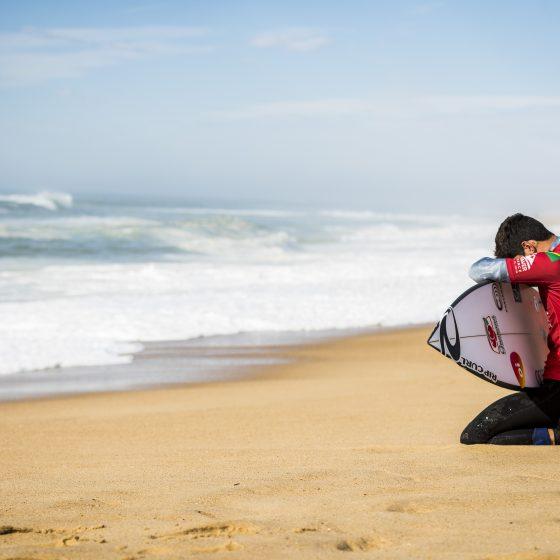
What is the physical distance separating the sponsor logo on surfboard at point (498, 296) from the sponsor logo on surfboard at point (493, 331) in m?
0.07

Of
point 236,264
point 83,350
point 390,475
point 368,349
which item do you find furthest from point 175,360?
point 236,264

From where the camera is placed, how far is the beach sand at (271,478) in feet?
9.39

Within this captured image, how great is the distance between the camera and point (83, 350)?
8727mm

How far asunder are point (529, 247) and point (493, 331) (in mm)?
700

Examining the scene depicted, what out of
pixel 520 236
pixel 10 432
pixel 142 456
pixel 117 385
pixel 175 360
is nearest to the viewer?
pixel 520 236

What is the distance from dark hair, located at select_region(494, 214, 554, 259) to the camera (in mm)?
4086

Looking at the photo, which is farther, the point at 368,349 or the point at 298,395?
the point at 368,349

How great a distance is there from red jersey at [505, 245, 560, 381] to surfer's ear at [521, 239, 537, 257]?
0.09 meters

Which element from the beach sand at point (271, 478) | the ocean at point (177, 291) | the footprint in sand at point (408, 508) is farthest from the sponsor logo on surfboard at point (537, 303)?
the ocean at point (177, 291)

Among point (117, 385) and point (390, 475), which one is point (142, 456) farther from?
point (117, 385)

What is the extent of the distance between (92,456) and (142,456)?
0.92 feet

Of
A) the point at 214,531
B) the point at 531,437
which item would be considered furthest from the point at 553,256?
the point at 214,531

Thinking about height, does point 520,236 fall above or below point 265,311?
above

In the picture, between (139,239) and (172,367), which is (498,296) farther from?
(139,239)
